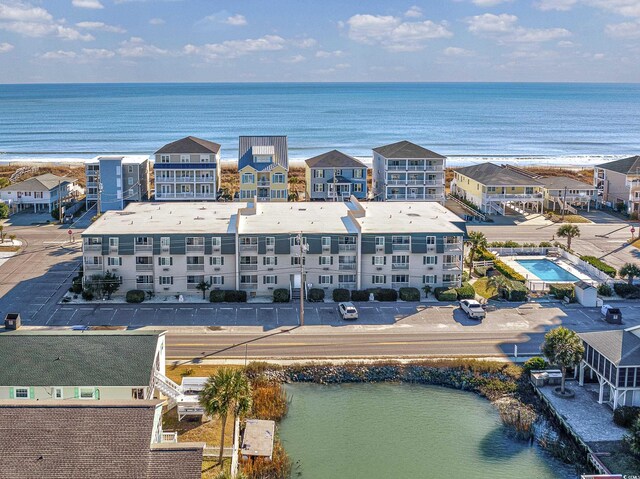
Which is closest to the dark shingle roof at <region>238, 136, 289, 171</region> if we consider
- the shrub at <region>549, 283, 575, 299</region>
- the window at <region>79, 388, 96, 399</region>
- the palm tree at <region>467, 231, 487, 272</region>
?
the palm tree at <region>467, 231, 487, 272</region>

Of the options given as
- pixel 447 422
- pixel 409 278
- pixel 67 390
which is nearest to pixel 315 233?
pixel 409 278

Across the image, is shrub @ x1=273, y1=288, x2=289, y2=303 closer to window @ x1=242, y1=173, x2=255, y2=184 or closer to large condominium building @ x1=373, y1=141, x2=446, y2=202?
window @ x1=242, y1=173, x2=255, y2=184

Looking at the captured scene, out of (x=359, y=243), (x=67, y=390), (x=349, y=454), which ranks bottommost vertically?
(x=349, y=454)

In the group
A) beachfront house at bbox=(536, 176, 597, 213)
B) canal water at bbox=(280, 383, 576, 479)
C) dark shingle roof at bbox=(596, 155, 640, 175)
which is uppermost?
dark shingle roof at bbox=(596, 155, 640, 175)

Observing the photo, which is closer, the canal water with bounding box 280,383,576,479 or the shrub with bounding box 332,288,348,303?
the canal water with bounding box 280,383,576,479

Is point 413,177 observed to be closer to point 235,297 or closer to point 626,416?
point 235,297

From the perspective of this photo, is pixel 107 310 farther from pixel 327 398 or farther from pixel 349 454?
pixel 349 454

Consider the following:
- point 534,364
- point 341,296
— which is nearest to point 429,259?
point 341,296
